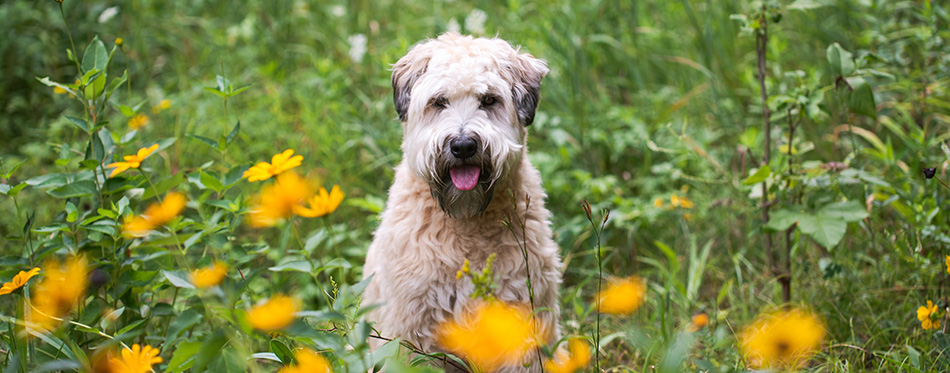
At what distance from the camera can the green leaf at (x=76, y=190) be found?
7.26ft

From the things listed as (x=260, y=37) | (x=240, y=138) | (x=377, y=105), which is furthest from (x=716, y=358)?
(x=260, y=37)

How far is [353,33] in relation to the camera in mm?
5211

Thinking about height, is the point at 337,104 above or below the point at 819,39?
below

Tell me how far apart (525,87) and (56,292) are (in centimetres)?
172

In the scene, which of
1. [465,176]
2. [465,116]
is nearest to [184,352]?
[465,176]

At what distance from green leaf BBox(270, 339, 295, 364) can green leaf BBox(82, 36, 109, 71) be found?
49.7 inches

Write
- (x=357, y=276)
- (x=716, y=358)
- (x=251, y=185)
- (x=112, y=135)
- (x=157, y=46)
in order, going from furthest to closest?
1. (x=157, y=46)
2. (x=251, y=185)
3. (x=357, y=276)
4. (x=716, y=358)
5. (x=112, y=135)

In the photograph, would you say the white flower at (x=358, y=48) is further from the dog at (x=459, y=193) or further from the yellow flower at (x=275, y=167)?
the yellow flower at (x=275, y=167)

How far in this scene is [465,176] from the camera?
7.72 ft

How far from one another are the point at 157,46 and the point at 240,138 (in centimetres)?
203

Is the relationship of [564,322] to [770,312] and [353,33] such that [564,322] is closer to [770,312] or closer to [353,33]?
[770,312]

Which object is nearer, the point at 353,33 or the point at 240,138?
the point at 240,138

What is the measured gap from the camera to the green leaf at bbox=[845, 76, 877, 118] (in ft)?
8.30

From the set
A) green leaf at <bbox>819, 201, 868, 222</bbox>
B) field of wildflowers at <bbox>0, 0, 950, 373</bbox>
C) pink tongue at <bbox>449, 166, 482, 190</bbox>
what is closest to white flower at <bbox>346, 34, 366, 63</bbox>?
field of wildflowers at <bbox>0, 0, 950, 373</bbox>
